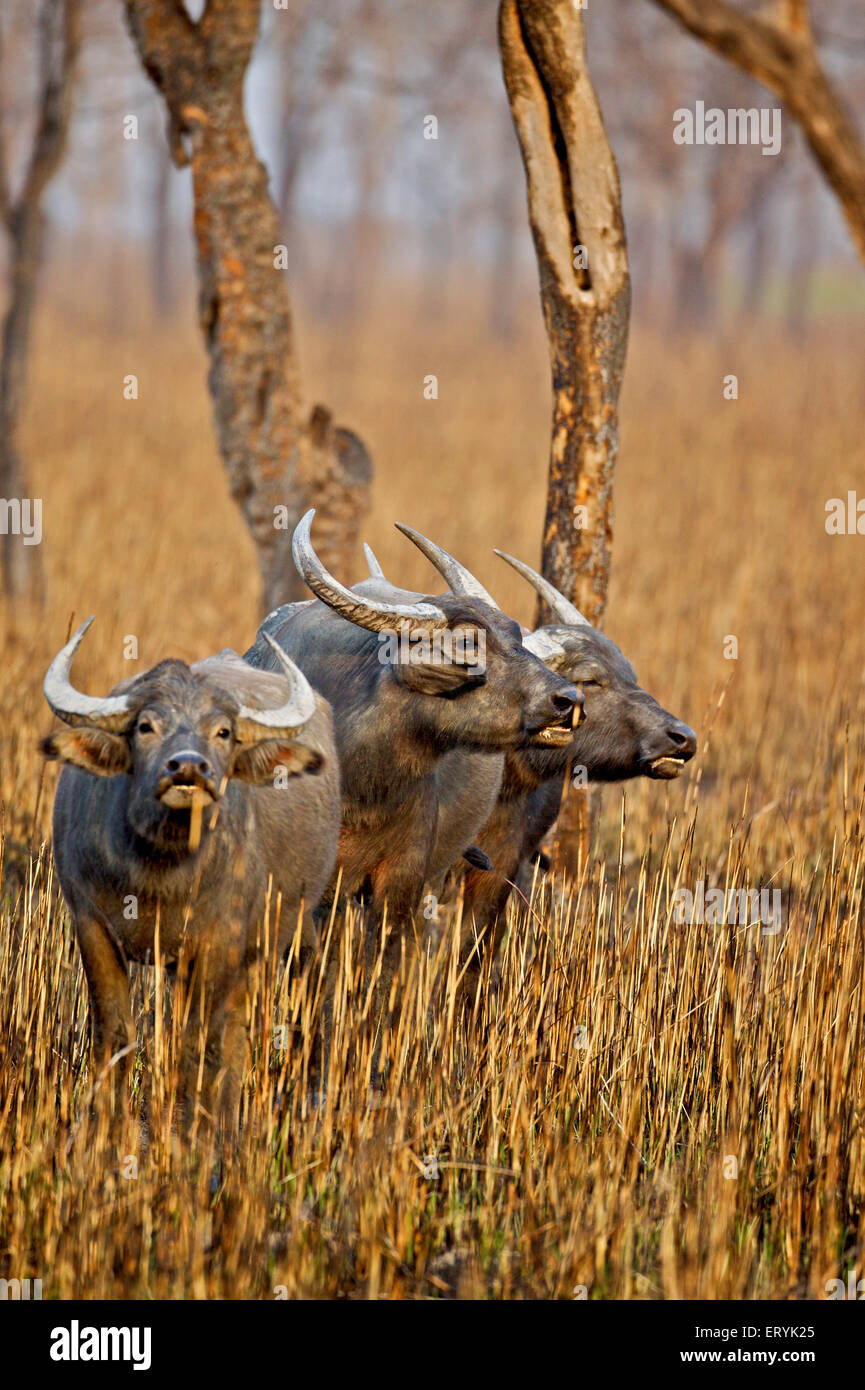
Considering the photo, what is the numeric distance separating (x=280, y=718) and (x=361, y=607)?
2.44 ft

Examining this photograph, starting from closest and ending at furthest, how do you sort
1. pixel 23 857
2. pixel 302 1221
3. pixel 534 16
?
1. pixel 302 1221
2. pixel 534 16
3. pixel 23 857

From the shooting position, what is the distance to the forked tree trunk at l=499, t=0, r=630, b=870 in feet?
19.5

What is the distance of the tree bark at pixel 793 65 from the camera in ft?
20.7

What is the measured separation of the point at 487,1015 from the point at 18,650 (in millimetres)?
5289

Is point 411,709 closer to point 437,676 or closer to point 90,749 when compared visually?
point 437,676

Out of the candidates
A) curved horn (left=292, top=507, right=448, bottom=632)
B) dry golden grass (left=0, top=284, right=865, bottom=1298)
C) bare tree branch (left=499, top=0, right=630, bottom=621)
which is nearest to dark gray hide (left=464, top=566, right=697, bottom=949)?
dry golden grass (left=0, top=284, right=865, bottom=1298)

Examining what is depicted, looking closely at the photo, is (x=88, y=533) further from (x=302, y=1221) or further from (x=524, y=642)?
(x=302, y=1221)

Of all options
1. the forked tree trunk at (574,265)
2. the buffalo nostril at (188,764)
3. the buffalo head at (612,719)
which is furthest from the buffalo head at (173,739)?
the forked tree trunk at (574,265)

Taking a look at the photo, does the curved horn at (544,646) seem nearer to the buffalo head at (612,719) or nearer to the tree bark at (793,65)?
the buffalo head at (612,719)

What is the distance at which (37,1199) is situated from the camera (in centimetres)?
360

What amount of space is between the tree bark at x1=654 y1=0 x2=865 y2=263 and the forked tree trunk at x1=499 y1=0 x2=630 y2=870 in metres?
0.74

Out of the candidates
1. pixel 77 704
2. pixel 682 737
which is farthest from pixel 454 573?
pixel 77 704

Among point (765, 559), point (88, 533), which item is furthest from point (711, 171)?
point (88, 533)

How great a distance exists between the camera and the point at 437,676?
4625mm
